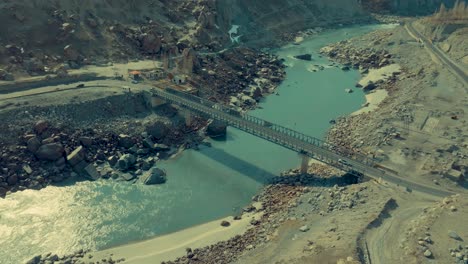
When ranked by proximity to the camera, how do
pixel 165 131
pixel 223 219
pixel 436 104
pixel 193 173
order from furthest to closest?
1. pixel 436 104
2. pixel 165 131
3. pixel 193 173
4. pixel 223 219

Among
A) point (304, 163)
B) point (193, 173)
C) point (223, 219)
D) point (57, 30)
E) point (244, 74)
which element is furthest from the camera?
point (244, 74)

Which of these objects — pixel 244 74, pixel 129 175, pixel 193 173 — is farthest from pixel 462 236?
pixel 244 74

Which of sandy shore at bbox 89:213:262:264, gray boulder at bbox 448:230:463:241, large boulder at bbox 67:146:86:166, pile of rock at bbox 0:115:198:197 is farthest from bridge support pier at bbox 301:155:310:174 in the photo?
large boulder at bbox 67:146:86:166

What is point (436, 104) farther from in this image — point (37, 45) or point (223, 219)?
point (37, 45)

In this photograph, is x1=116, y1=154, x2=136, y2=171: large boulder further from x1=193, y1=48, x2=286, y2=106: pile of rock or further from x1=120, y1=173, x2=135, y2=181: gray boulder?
x1=193, y1=48, x2=286, y2=106: pile of rock

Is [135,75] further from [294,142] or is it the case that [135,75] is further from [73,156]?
[294,142]

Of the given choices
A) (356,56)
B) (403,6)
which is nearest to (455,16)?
(356,56)

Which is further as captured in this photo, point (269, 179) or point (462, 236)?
point (269, 179)

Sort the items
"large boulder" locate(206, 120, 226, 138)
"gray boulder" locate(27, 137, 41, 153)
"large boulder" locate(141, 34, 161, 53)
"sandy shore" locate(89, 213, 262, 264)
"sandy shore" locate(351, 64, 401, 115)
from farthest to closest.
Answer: "large boulder" locate(141, 34, 161, 53) → "sandy shore" locate(351, 64, 401, 115) → "large boulder" locate(206, 120, 226, 138) → "gray boulder" locate(27, 137, 41, 153) → "sandy shore" locate(89, 213, 262, 264)
